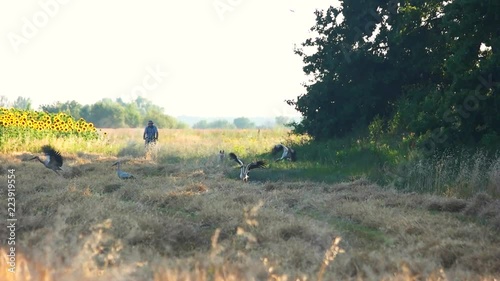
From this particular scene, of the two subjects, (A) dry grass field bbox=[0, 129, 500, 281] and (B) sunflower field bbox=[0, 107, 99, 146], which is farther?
(B) sunflower field bbox=[0, 107, 99, 146]

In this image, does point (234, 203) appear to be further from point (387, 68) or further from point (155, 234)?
point (387, 68)

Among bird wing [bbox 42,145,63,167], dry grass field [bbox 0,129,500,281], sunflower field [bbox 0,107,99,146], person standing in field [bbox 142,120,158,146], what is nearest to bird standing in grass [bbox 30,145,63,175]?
bird wing [bbox 42,145,63,167]

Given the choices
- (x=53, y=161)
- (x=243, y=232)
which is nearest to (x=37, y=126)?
(x=53, y=161)

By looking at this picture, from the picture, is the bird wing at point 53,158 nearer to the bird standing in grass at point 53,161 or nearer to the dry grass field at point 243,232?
the bird standing in grass at point 53,161

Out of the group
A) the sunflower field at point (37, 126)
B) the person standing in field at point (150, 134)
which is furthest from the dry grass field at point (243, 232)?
the sunflower field at point (37, 126)

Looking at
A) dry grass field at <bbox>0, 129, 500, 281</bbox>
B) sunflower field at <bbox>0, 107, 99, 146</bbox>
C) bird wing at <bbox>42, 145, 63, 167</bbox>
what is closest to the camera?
dry grass field at <bbox>0, 129, 500, 281</bbox>

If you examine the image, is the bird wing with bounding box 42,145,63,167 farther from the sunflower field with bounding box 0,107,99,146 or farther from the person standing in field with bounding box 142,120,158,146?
the person standing in field with bounding box 142,120,158,146

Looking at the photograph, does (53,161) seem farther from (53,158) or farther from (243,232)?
(243,232)

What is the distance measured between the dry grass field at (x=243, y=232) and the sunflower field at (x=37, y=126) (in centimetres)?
963

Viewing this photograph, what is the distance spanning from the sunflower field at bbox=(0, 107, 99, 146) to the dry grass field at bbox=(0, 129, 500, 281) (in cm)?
963

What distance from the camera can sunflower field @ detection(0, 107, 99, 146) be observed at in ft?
72.7

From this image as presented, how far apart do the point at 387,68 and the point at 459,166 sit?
24.3 ft

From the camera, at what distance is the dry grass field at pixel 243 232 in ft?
18.5

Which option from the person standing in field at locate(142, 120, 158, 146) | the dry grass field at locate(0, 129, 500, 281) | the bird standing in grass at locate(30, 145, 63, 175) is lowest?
the dry grass field at locate(0, 129, 500, 281)
